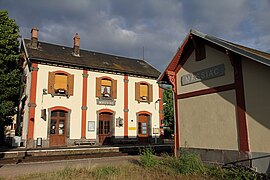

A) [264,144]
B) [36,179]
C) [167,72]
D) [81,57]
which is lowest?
[36,179]

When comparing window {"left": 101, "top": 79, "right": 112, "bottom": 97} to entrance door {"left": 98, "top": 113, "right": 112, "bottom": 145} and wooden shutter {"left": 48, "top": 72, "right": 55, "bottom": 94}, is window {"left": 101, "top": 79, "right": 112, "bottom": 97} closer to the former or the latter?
entrance door {"left": 98, "top": 113, "right": 112, "bottom": 145}

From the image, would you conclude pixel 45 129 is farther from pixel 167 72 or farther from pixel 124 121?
pixel 167 72

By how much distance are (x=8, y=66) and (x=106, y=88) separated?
8428 millimetres

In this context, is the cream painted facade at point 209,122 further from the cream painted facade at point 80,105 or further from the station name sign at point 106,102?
the station name sign at point 106,102

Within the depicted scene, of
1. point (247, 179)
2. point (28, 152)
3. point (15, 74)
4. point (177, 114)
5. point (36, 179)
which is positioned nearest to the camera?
point (247, 179)

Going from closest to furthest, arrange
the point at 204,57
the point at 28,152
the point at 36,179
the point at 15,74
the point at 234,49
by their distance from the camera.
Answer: the point at 36,179
the point at 234,49
the point at 204,57
the point at 28,152
the point at 15,74

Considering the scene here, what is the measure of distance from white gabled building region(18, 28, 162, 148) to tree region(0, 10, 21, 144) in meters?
1.09

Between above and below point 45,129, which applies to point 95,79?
above

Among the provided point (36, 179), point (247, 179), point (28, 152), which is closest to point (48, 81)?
point (28, 152)

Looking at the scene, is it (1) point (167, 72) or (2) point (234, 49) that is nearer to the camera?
(2) point (234, 49)

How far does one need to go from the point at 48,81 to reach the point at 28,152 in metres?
7.07

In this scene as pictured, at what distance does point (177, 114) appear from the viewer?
38.1 ft

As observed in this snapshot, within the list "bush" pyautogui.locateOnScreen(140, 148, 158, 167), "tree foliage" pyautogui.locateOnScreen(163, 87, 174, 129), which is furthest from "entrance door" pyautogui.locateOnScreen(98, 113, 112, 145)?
"tree foliage" pyautogui.locateOnScreen(163, 87, 174, 129)

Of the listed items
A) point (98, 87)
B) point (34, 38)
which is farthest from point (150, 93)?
point (34, 38)
